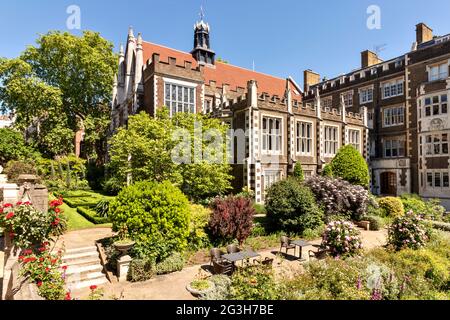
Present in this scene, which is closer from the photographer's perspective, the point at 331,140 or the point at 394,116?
the point at 331,140

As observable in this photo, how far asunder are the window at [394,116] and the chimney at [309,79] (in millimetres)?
12382

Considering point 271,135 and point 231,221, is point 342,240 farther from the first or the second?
point 271,135

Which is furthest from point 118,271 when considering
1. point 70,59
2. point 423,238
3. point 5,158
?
point 70,59

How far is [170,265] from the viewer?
8.91m

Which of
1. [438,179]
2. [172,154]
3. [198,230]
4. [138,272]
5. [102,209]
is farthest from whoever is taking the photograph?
[438,179]

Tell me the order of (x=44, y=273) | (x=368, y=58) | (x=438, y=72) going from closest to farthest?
(x=44, y=273) → (x=438, y=72) → (x=368, y=58)

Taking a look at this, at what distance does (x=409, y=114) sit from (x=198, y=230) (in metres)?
26.9

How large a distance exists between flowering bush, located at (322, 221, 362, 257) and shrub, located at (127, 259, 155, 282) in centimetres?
647

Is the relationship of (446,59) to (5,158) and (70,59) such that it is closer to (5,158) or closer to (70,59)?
(70,59)

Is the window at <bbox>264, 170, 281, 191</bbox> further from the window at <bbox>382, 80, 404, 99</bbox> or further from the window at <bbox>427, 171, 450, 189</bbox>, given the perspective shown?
the window at <bbox>382, 80, 404, 99</bbox>

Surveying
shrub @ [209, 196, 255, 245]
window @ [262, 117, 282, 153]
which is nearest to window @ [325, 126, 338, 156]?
window @ [262, 117, 282, 153]

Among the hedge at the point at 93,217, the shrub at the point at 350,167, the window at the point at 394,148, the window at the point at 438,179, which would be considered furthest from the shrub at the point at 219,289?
the window at the point at 394,148

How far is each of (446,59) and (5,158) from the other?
45303 millimetres

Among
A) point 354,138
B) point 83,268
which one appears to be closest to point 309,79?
point 354,138
